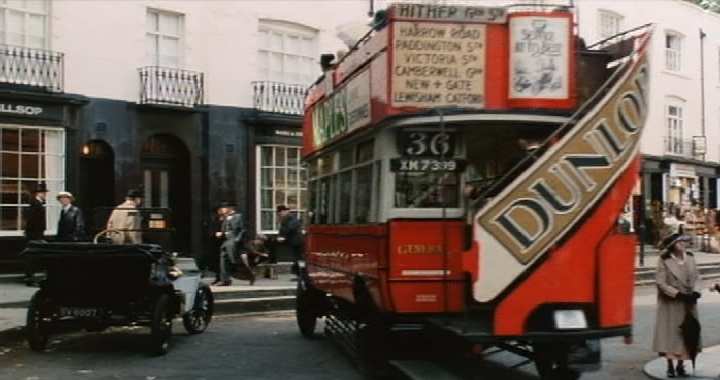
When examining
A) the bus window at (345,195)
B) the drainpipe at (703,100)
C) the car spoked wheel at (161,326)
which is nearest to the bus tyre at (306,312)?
the car spoked wheel at (161,326)

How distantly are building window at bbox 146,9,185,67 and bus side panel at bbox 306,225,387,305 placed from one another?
10.5 metres

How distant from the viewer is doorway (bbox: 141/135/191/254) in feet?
71.8

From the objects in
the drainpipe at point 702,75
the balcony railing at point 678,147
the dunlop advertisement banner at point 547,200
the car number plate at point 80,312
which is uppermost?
the drainpipe at point 702,75

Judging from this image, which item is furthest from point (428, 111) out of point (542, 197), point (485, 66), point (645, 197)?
point (645, 197)

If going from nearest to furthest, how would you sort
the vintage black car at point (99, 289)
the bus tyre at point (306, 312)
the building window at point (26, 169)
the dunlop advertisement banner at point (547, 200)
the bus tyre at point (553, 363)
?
the dunlop advertisement banner at point (547, 200) < the bus tyre at point (553, 363) < the vintage black car at point (99, 289) < the bus tyre at point (306, 312) < the building window at point (26, 169)

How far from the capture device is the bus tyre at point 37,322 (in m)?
10.8

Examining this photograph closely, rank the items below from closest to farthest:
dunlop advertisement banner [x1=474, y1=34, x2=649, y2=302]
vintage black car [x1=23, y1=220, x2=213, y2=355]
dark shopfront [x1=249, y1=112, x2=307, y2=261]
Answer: dunlop advertisement banner [x1=474, y1=34, x2=649, y2=302] < vintage black car [x1=23, y1=220, x2=213, y2=355] < dark shopfront [x1=249, y1=112, x2=307, y2=261]

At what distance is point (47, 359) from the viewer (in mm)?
10586

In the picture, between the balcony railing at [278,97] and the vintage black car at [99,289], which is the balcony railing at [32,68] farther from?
the vintage black car at [99,289]

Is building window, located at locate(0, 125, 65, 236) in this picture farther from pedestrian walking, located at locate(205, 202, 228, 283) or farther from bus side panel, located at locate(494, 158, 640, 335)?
bus side panel, located at locate(494, 158, 640, 335)

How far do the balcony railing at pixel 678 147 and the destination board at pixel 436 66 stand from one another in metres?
28.3

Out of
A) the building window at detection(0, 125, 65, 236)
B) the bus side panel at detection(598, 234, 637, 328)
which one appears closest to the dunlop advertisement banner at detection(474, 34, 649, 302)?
the bus side panel at detection(598, 234, 637, 328)

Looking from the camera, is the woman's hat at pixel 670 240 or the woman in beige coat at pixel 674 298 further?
the woman's hat at pixel 670 240

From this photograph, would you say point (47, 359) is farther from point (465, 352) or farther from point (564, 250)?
point (564, 250)
